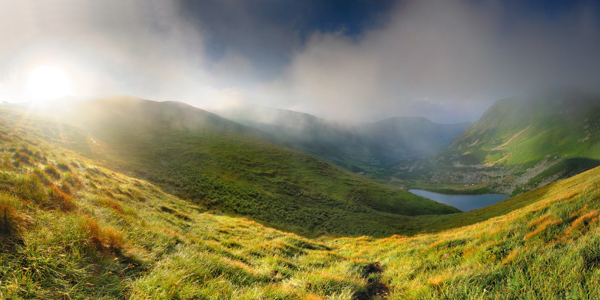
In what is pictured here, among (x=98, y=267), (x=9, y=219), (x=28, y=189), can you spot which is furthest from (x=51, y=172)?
(x=98, y=267)

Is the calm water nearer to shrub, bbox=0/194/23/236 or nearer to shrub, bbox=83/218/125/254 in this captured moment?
shrub, bbox=83/218/125/254

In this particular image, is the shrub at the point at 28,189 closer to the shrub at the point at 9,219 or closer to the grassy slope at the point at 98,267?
the grassy slope at the point at 98,267

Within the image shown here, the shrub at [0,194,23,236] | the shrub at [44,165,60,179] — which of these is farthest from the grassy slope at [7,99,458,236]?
the shrub at [0,194,23,236]

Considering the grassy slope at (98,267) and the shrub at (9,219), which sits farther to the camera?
the shrub at (9,219)

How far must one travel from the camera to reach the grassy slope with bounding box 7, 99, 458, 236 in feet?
158

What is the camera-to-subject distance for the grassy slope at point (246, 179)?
4803 cm

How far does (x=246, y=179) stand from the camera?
7494 cm

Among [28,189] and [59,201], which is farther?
[59,201]

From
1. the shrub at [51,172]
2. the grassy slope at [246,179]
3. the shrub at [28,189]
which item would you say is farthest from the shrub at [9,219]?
the grassy slope at [246,179]

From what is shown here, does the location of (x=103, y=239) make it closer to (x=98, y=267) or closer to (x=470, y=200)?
(x=98, y=267)

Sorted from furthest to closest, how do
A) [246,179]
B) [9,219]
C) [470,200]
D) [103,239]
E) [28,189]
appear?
1. [470,200]
2. [246,179]
3. [28,189]
4. [103,239]
5. [9,219]

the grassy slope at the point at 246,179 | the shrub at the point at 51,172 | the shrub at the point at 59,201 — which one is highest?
the shrub at the point at 59,201

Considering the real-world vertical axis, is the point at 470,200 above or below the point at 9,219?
below

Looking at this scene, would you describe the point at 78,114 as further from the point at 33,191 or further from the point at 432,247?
the point at 432,247
